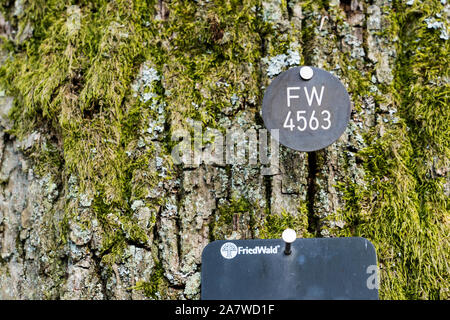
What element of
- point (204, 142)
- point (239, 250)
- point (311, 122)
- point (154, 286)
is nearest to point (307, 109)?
point (311, 122)

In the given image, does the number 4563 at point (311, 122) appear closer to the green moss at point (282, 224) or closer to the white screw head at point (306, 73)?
the white screw head at point (306, 73)

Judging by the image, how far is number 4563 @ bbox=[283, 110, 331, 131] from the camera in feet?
4.46

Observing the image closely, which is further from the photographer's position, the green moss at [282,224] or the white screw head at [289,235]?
the green moss at [282,224]

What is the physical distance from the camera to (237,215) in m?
1.42

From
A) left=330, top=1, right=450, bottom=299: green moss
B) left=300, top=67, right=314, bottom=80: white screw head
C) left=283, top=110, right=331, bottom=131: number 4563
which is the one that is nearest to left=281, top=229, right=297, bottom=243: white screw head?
left=330, top=1, right=450, bottom=299: green moss

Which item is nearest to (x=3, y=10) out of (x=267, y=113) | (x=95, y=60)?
(x=95, y=60)

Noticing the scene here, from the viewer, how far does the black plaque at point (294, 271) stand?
1.31m

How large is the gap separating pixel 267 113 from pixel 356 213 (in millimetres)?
428

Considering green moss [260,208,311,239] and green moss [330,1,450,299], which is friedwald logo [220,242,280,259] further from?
green moss [330,1,450,299]

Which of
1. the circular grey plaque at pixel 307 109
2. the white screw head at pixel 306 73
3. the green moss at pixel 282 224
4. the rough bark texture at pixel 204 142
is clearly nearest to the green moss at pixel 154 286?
the rough bark texture at pixel 204 142

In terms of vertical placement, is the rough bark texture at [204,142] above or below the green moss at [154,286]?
above

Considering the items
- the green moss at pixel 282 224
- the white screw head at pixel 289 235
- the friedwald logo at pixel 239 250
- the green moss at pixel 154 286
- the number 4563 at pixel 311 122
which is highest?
the number 4563 at pixel 311 122

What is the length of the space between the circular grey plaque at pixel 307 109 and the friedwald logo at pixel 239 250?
318mm

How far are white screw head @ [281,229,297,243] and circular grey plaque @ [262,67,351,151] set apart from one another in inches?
9.9
